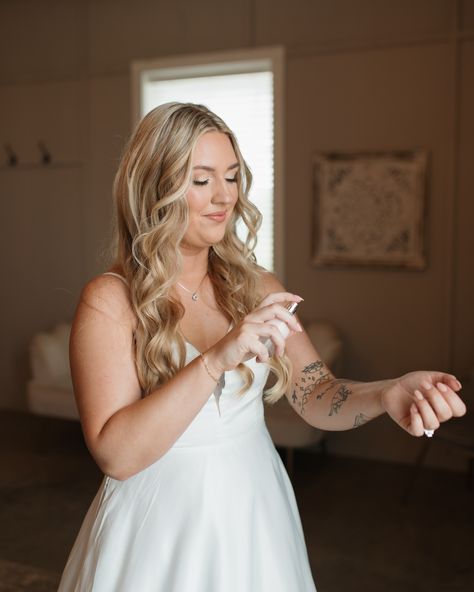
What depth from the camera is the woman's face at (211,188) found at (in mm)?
1637

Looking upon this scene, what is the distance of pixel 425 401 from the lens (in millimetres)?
1377

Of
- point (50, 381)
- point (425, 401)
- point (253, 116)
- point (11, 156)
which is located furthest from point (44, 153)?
point (425, 401)

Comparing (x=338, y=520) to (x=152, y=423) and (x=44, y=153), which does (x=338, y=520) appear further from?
(x=44, y=153)

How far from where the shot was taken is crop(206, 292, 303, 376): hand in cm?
132

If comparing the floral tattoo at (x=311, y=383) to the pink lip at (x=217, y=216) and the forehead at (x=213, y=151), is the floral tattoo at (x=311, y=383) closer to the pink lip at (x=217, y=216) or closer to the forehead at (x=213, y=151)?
the pink lip at (x=217, y=216)

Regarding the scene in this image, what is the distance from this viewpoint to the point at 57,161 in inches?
234

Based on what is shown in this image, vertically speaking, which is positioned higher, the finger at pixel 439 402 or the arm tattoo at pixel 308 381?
the finger at pixel 439 402

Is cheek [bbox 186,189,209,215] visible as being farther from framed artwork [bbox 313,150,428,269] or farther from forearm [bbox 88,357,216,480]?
framed artwork [bbox 313,150,428,269]

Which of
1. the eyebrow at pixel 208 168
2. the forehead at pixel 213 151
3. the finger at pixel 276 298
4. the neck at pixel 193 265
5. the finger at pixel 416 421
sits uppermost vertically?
the forehead at pixel 213 151

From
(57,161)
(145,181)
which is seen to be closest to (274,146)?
(57,161)

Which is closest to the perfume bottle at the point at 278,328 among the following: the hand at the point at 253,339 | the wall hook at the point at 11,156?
the hand at the point at 253,339

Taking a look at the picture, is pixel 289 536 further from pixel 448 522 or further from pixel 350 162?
pixel 350 162

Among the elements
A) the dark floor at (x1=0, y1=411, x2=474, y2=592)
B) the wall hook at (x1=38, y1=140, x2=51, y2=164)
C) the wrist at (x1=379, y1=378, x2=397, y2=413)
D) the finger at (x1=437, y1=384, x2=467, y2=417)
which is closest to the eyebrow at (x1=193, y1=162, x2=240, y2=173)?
the wrist at (x1=379, y1=378, x2=397, y2=413)

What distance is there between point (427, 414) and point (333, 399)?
370mm
